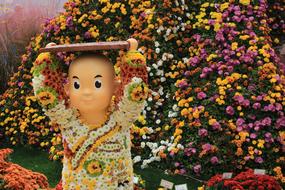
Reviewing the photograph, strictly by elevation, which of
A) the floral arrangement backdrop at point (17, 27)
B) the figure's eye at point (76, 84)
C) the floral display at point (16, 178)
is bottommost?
the floral display at point (16, 178)

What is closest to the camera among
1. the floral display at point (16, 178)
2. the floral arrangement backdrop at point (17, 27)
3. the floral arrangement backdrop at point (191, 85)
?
the floral display at point (16, 178)

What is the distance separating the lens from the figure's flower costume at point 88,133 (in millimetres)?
4570

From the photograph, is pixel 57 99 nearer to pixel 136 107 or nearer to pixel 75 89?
pixel 75 89

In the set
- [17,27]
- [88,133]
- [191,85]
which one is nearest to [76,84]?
[88,133]

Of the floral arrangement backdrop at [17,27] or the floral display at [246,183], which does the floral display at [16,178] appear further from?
the floral arrangement backdrop at [17,27]

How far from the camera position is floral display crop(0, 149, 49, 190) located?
5.63 m

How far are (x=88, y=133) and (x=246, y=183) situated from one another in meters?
1.68

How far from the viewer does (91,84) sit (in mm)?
4484

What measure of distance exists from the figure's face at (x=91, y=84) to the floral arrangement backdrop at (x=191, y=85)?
2254 mm

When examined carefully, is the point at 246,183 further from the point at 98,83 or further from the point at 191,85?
the point at 191,85

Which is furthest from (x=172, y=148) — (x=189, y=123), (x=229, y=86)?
(x=229, y=86)

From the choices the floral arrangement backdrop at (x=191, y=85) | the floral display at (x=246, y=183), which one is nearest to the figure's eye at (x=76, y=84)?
the floral display at (x=246, y=183)

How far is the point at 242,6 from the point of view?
788 centimetres

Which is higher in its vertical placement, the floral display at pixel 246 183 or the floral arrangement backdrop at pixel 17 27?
the floral arrangement backdrop at pixel 17 27
